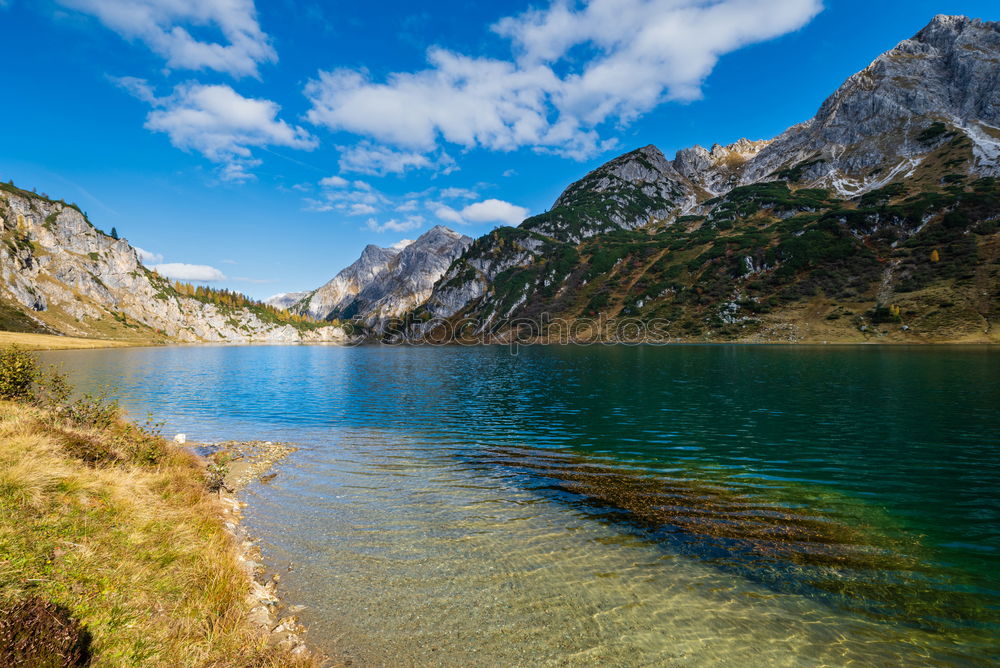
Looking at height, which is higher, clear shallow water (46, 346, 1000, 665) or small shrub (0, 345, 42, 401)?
small shrub (0, 345, 42, 401)

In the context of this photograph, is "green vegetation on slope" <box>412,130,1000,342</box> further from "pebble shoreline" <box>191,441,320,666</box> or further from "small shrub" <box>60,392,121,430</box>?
"small shrub" <box>60,392,121,430</box>

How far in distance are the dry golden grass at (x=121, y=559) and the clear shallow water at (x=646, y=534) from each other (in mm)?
2303

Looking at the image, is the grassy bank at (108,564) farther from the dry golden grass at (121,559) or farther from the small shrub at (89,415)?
the small shrub at (89,415)

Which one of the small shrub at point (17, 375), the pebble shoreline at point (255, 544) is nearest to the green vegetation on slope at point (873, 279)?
the pebble shoreline at point (255, 544)

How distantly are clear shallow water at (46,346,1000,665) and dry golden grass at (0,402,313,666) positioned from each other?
230cm

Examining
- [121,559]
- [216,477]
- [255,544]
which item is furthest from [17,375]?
[121,559]

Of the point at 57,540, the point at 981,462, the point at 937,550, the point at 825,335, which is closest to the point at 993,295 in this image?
the point at 825,335

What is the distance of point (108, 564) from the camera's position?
839cm

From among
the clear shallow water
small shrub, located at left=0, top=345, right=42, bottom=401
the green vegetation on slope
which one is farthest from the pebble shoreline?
the green vegetation on slope

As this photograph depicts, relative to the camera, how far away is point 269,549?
1385 cm

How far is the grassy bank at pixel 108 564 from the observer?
5.67 metres

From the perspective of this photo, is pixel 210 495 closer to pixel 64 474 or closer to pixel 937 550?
pixel 64 474

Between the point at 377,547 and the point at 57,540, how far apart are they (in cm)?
809

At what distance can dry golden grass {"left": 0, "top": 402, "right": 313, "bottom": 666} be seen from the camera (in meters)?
6.53
